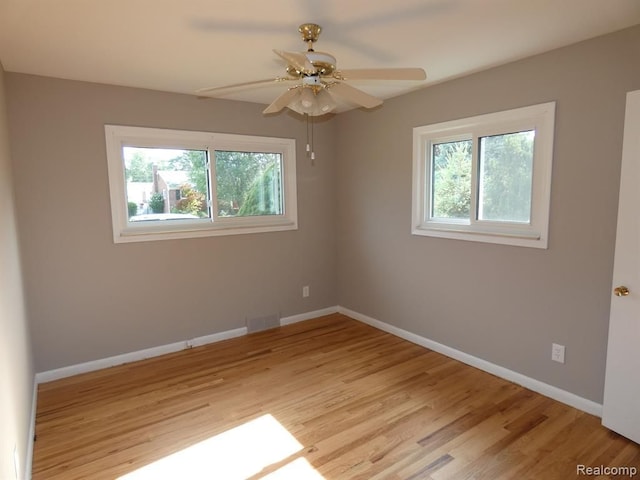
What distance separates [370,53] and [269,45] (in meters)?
0.66

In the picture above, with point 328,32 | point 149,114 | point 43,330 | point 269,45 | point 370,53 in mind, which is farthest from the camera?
point 149,114

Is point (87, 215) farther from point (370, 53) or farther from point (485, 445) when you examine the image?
point (485, 445)

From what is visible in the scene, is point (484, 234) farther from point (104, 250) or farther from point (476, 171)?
point (104, 250)

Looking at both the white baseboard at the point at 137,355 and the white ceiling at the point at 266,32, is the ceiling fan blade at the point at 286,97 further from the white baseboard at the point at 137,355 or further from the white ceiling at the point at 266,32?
the white baseboard at the point at 137,355

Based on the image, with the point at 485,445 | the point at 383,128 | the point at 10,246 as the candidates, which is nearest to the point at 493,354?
the point at 485,445

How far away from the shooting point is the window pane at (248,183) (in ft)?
12.3

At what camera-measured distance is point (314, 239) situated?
436 cm

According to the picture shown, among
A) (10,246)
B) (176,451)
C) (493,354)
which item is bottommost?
(176,451)

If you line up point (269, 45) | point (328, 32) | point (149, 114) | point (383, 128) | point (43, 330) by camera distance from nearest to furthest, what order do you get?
point (328, 32), point (269, 45), point (43, 330), point (149, 114), point (383, 128)

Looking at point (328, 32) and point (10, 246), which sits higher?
point (328, 32)

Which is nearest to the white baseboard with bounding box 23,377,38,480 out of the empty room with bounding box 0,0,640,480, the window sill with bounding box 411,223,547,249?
the empty room with bounding box 0,0,640,480

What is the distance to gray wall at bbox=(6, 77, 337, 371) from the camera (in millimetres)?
2840

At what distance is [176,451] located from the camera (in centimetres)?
219

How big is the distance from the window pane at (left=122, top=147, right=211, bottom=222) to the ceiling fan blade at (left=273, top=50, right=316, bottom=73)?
2094 millimetres
